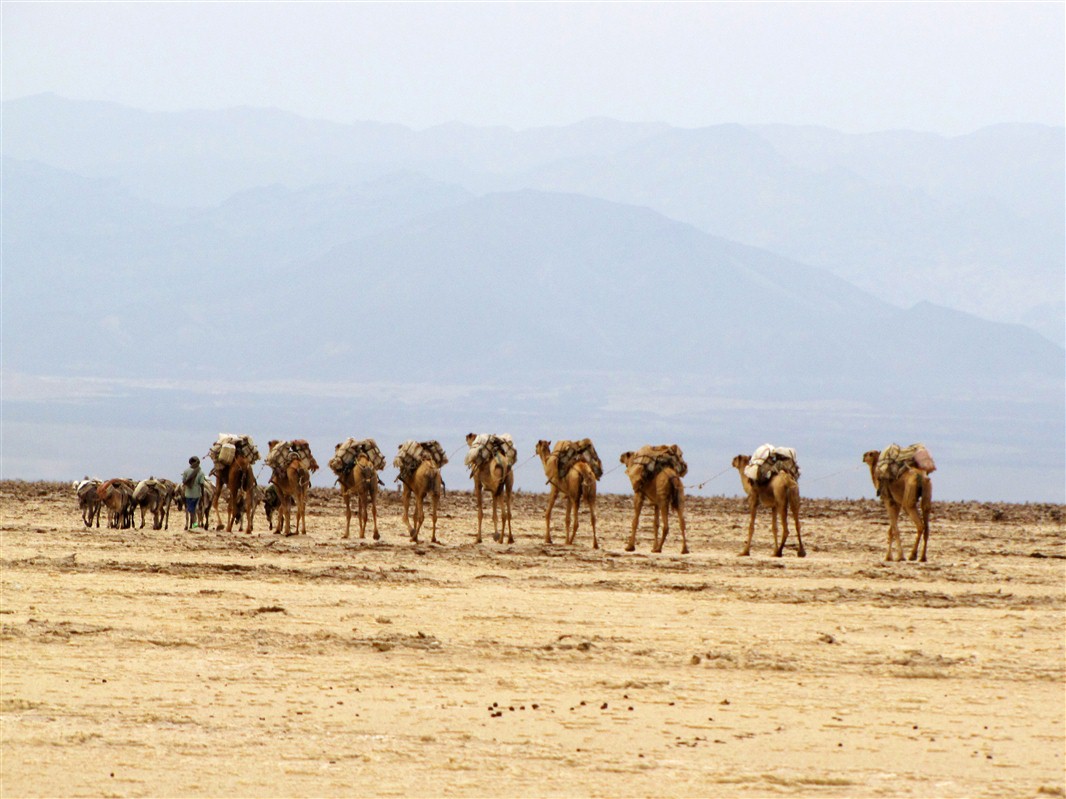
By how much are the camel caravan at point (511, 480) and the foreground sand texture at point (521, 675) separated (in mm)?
1410

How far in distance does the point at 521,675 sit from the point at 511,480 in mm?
14350

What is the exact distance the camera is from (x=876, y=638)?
59.6 feet

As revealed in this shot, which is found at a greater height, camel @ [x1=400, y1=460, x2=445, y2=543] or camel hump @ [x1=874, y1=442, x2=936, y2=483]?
camel hump @ [x1=874, y1=442, x2=936, y2=483]

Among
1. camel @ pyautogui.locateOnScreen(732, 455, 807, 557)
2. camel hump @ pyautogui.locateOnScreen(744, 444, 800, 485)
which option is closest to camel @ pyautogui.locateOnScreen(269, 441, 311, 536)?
camel @ pyautogui.locateOnScreen(732, 455, 807, 557)

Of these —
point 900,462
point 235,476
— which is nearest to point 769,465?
point 900,462

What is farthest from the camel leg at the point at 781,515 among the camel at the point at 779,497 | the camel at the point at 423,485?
the camel at the point at 423,485

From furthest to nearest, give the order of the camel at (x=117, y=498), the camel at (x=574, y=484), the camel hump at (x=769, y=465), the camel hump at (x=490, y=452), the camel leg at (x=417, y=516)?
the camel at (x=117, y=498) < the camel hump at (x=490, y=452) < the camel leg at (x=417, y=516) < the camel at (x=574, y=484) < the camel hump at (x=769, y=465)

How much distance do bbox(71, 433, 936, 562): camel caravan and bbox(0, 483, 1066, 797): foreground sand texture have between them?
1410 millimetres

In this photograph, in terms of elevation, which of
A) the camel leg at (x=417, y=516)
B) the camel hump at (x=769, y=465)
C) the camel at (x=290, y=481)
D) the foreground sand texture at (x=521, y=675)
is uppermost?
the camel hump at (x=769, y=465)

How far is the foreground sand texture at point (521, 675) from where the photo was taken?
39.2 feet

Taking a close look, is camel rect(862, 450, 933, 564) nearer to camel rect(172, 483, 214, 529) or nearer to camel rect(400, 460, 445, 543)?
camel rect(400, 460, 445, 543)

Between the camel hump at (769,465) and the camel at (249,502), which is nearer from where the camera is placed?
A: the camel hump at (769,465)

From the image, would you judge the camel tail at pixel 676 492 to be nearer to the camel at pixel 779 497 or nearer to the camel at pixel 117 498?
the camel at pixel 779 497

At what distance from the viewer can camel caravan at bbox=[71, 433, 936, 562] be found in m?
27.5
